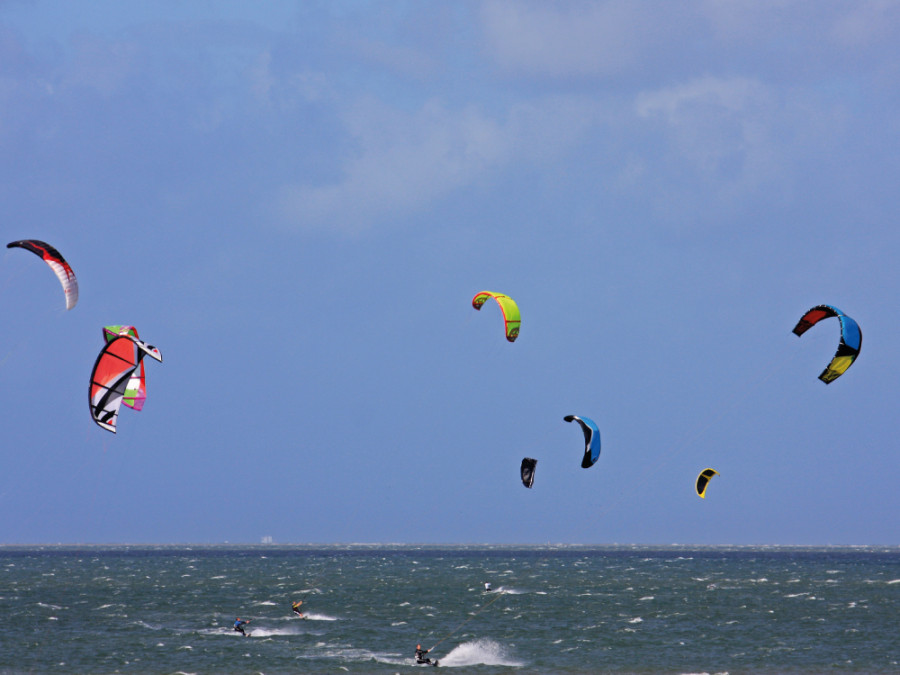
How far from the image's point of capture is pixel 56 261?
21.8 metres

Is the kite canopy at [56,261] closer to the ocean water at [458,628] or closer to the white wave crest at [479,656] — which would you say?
the ocean water at [458,628]

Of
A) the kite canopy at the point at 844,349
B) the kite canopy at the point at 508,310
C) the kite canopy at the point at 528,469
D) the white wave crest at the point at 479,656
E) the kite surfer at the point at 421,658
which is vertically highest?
the kite canopy at the point at 508,310

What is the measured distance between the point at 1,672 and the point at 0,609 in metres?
17.2

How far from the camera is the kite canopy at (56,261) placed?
70.3 feet

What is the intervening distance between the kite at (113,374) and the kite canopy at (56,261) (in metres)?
1.29

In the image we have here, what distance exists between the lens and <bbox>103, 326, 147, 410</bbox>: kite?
21.5m

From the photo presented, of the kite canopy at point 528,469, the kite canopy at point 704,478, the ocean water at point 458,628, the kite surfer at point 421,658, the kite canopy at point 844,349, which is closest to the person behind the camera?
the kite canopy at point 844,349

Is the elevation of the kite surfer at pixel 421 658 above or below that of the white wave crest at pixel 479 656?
above

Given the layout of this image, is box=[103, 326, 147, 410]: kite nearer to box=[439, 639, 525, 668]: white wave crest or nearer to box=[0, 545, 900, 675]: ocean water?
box=[0, 545, 900, 675]: ocean water

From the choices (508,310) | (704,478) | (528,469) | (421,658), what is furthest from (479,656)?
(704,478)

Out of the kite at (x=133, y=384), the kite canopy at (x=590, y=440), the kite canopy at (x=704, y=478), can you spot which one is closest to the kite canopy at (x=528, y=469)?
the kite canopy at (x=590, y=440)

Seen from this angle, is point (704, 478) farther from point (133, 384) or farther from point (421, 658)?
point (133, 384)

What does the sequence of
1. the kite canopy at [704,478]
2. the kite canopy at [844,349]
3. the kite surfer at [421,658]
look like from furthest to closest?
the kite canopy at [704,478], the kite surfer at [421,658], the kite canopy at [844,349]

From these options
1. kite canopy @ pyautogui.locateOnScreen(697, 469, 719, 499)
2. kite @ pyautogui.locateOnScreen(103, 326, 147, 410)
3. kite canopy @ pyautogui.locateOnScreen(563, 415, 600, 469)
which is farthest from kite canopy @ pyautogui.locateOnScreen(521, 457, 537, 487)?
kite @ pyautogui.locateOnScreen(103, 326, 147, 410)
